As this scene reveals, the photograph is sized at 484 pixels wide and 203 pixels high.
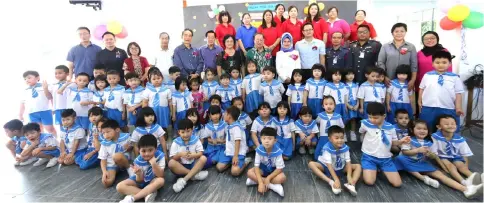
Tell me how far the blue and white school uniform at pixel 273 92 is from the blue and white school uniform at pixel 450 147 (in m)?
1.54

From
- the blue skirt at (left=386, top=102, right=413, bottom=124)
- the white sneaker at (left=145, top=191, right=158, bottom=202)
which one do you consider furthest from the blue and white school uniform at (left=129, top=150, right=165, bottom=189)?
the blue skirt at (left=386, top=102, right=413, bottom=124)

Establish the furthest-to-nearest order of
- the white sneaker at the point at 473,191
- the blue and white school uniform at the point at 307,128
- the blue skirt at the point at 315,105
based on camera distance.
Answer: the blue skirt at the point at 315,105, the blue and white school uniform at the point at 307,128, the white sneaker at the point at 473,191

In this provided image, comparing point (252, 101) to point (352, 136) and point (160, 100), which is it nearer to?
point (160, 100)

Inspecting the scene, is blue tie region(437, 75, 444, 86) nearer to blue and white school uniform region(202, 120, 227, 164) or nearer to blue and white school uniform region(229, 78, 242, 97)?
blue and white school uniform region(229, 78, 242, 97)

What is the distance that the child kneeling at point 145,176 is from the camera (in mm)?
2248

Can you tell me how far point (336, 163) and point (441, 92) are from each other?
1341 mm

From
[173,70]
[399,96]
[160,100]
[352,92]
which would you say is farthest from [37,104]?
[399,96]

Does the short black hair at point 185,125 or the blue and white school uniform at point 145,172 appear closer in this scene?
the blue and white school uniform at point 145,172

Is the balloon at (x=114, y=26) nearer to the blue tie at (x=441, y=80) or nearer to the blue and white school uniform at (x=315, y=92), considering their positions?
the blue and white school uniform at (x=315, y=92)

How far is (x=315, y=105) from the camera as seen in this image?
10.8 feet

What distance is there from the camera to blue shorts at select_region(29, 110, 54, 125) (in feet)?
11.6

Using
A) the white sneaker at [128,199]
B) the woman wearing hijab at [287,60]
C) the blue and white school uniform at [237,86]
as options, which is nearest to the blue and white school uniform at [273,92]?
the woman wearing hijab at [287,60]

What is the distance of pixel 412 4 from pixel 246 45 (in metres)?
3.62

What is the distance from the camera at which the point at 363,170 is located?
250 cm
